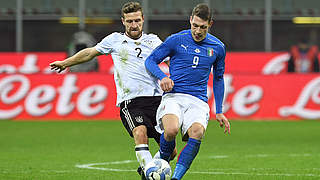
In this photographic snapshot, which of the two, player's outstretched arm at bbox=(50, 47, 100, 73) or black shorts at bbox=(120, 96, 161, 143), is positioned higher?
player's outstretched arm at bbox=(50, 47, 100, 73)

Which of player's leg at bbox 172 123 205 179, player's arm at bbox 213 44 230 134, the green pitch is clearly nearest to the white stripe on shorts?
player's leg at bbox 172 123 205 179

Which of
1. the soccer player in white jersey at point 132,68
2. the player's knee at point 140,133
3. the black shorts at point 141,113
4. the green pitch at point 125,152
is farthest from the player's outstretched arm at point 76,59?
the green pitch at point 125,152

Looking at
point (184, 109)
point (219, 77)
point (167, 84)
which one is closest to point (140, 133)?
point (184, 109)

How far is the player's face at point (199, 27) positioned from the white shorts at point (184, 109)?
650 millimetres

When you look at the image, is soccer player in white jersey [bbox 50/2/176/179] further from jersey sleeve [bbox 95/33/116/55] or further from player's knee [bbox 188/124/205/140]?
player's knee [bbox 188/124/205/140]

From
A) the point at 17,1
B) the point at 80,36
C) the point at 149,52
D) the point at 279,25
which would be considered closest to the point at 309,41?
the point at 279,25

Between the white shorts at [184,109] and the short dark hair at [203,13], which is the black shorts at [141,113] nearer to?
the white shorts at [184,109]

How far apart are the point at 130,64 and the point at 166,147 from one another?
1.09 metres

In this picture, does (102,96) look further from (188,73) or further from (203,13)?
(203,13)

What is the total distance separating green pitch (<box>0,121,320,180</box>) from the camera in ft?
32.0

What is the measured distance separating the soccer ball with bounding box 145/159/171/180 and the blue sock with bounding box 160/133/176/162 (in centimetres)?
29

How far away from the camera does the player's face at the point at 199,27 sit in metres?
7.85

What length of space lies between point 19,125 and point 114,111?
2477 mm

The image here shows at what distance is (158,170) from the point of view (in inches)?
303
